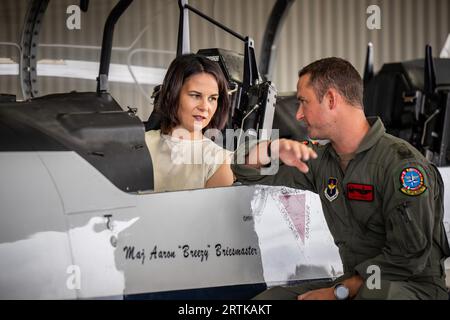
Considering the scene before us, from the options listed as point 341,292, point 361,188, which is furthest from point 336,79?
point 341,292

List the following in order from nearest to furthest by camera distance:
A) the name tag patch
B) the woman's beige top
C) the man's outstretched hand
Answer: the man's outstretched hand < the name tag patch < the woman's beige top

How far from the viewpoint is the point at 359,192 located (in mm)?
1895

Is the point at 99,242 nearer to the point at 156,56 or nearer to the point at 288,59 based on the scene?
the point at 156,56

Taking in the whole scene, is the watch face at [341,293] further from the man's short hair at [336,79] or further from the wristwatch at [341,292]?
the man's short hair at [336,79]

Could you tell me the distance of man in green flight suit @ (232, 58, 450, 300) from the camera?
177 centimetres

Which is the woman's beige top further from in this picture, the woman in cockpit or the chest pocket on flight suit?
the chest pocket on flight suit

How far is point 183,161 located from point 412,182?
2.62 feet

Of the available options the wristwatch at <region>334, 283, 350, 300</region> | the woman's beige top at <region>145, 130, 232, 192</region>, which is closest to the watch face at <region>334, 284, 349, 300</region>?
the wristwatch at <region>334, 283, 350, 300</region>

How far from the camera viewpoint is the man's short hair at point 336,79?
190cm

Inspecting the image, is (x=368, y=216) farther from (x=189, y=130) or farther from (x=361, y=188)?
(x=189, y=130)

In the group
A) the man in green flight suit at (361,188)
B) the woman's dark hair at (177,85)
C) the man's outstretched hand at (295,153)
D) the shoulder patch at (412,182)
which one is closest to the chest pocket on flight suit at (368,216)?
the man in green flight suit at (361,188)

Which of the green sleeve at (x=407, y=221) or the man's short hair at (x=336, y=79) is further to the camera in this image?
the man's short hair at (x=336, y=79)

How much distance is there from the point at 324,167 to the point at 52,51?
1.85 meters

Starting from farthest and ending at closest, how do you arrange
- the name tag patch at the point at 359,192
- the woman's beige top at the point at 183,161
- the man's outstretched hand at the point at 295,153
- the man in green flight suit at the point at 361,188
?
the woman's beige top at the point at 183,161 < the name tag patch at the point at 359,192 < the man in green flight suit at the point at 361,188 < the man's outstretched hand at the point at 295,153
